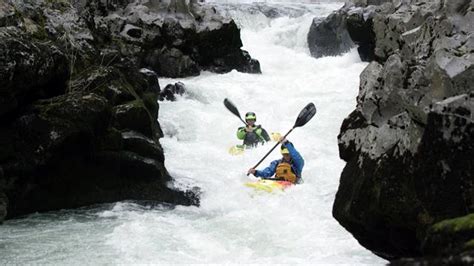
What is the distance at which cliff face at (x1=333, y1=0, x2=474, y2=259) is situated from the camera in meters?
3.08

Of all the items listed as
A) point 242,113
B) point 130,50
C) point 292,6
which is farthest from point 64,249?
point 292,6

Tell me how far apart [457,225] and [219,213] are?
490 cm

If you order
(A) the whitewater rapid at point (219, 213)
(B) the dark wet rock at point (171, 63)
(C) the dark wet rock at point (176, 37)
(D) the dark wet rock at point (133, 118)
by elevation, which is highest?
(C) the dark wet rock at point (176, 37)

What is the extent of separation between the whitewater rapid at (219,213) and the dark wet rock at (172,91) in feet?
0.68

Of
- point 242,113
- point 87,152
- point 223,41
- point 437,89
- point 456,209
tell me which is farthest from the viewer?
point 223,41

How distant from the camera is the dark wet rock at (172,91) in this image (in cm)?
1369

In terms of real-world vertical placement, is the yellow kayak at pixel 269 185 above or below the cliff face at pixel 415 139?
below

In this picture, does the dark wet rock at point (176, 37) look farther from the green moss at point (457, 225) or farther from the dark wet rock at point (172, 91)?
the green moss at point (457, 225)

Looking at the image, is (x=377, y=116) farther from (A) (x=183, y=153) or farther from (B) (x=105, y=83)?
(A) (x=183, y=153)

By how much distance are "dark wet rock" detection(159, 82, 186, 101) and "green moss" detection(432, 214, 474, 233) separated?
37.2ft

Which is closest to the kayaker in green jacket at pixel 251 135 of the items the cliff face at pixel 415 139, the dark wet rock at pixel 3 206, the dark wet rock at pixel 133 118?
the dark wet rock at pixel 133 118

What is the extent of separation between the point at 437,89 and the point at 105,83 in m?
5.87

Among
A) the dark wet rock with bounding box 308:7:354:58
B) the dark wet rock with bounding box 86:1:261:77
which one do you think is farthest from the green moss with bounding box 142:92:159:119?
the dark wet rock with bounding box 308:7:354:58

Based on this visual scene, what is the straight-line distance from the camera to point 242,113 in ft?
45.8
